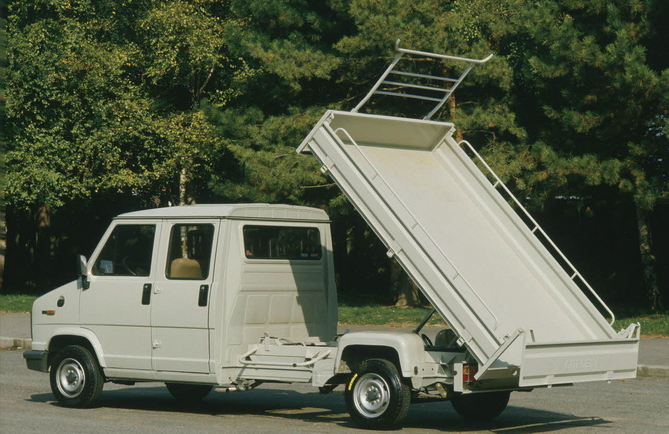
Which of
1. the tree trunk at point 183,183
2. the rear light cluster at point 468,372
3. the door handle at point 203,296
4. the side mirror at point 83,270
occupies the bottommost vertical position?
the rear light cluster at point 468,372

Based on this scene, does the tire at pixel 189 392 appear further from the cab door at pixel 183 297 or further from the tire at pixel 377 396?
the tire at pixel 377 396

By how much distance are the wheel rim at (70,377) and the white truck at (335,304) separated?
0.7 inches

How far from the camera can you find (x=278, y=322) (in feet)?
32.2

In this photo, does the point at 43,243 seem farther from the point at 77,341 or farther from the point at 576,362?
the point at 576,362

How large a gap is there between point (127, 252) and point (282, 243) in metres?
1.65

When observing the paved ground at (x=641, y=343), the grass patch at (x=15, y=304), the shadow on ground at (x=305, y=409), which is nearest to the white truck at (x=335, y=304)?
the shadow on ground at (x=305, y=409)

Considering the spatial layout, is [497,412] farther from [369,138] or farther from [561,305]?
[369,138]

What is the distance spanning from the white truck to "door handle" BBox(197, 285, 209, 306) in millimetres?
22

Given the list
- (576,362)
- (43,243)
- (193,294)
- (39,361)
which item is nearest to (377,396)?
(576,362)

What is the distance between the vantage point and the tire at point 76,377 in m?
9.96

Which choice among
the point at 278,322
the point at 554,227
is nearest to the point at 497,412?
the point at 278,322

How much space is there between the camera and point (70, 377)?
10.2m

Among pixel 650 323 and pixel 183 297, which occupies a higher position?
pixel 183 297

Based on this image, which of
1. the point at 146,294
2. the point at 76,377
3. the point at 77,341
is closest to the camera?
the point at 146,294
